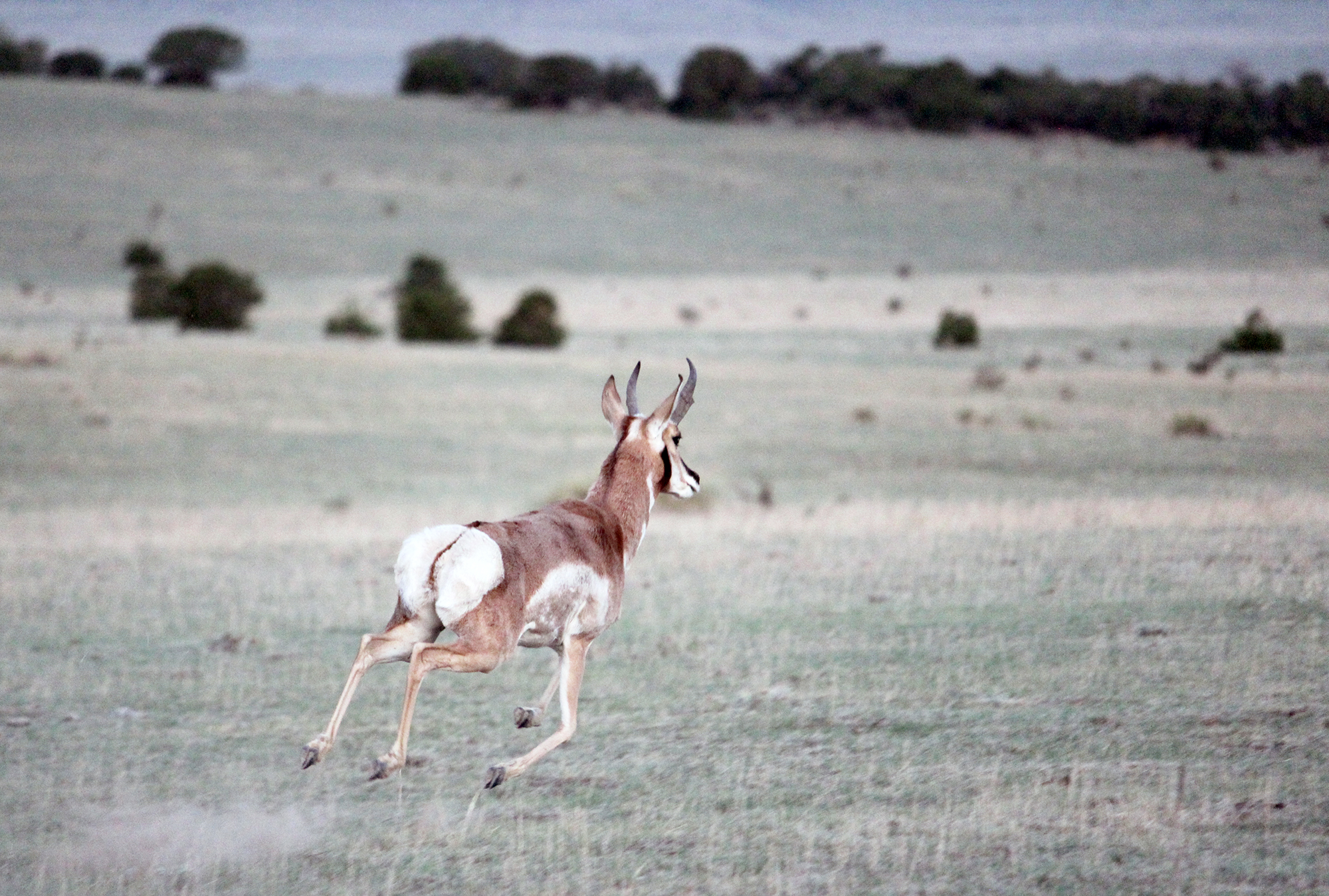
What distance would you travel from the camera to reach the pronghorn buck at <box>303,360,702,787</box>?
8.04 meters

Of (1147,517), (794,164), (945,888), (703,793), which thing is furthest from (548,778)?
(794,164)

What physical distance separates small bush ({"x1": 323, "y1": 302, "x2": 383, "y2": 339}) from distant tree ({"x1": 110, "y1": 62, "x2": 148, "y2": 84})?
8194cm

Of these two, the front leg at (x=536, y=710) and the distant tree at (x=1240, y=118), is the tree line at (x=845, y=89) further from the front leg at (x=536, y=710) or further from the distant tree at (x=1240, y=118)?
the front leg at (x=536, y=710)

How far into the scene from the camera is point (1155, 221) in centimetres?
4797

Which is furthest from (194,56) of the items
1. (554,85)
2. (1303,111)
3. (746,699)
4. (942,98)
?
(746,699)

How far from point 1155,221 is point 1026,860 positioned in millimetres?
42791

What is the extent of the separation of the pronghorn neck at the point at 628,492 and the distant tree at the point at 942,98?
66.5 meters

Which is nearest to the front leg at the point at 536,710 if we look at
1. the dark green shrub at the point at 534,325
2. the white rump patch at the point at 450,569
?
the white rump patch at the point at 450,569

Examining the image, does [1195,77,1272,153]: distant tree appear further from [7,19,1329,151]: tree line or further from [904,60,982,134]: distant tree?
[904,60,982,134]: distant tree

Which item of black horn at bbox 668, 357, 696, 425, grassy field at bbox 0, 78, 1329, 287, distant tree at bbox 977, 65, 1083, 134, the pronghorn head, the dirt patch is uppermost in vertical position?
distant tree at bbox 977, 65, 1083, 134

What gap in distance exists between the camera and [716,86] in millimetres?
114750

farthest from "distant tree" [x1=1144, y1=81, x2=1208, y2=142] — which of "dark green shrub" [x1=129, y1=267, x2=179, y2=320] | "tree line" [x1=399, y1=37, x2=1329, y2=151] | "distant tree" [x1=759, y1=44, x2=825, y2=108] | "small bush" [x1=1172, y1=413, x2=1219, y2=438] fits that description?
"distant tree" [x1=759, y1=44, x2=825, y2=108]

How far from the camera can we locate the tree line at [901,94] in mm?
36344

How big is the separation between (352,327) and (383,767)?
151ft
